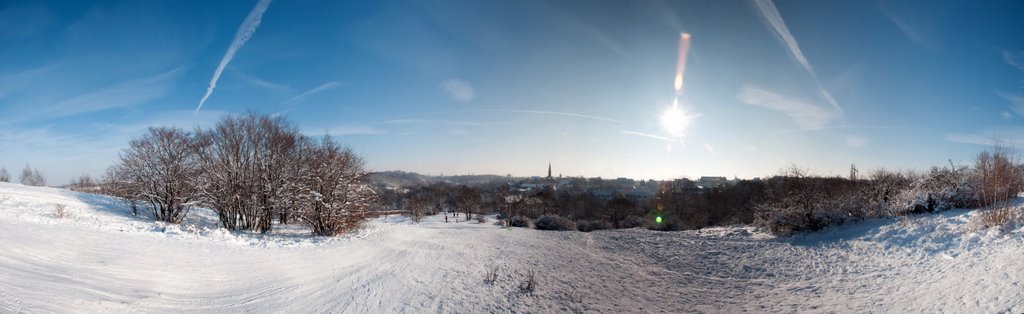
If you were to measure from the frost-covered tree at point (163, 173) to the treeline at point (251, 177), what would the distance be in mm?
36

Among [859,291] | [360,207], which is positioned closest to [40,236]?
[360,207]

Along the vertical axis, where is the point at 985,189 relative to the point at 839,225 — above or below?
above

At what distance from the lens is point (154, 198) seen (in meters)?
19.3

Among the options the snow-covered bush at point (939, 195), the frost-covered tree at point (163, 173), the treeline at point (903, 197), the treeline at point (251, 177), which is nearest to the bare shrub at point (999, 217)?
the treeline at point (903, 197)

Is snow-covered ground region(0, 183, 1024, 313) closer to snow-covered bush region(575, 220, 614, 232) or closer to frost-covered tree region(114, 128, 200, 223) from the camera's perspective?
frost-covered tree region(114, 128, 200, 223)

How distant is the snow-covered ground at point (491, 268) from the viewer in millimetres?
7312

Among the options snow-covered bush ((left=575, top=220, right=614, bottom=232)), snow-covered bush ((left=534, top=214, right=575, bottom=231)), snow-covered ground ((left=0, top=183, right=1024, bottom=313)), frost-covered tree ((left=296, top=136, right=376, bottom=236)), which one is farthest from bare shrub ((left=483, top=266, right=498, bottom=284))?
snow-covered bush ((left=575, top=220, right=614, bottom=232))

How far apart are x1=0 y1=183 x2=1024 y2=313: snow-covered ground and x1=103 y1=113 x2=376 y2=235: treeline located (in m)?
3.03

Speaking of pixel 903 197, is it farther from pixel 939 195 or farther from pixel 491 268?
pixel 491 268

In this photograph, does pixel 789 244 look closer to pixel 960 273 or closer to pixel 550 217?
pixel 960 273

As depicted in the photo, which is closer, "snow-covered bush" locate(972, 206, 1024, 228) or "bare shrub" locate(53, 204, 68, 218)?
"snow-covered bush" locate(972, 206, 1024, 228)

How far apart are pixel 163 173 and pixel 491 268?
59.8 ft

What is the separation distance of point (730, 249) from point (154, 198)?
24.4 metres

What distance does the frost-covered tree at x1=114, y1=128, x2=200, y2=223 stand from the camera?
1942cm
